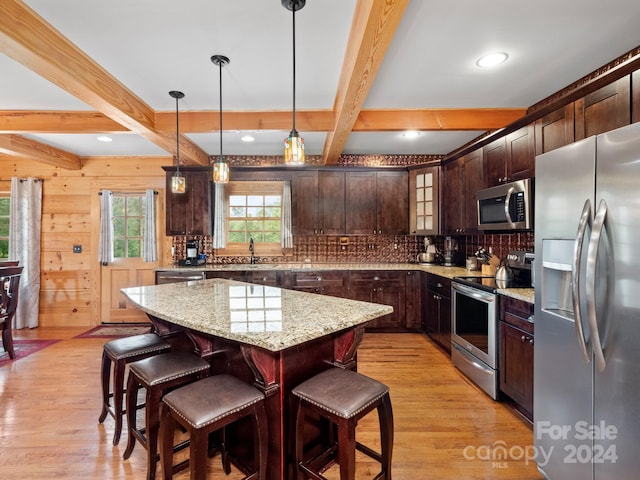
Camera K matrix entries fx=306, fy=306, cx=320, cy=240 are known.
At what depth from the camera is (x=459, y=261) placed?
441 centimetres

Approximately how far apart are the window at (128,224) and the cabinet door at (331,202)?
2723 mm

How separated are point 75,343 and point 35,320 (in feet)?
4.27

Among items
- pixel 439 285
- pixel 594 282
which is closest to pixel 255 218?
pixel 439 285

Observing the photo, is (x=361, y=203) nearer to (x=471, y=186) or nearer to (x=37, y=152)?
(x=471, y=186)

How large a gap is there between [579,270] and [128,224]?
5.30m

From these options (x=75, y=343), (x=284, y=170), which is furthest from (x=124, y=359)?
(x=284, y=170)

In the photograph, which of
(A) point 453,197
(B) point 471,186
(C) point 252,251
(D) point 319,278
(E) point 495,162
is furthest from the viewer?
(C) point 252,251

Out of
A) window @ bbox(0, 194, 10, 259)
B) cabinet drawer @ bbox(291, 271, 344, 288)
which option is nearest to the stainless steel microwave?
cabinet drawer @ bbox(291, 271, 344, 288)

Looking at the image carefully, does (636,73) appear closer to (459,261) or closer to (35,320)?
Answer: (459,261)

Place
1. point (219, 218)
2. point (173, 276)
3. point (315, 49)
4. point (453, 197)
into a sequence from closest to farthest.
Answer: point (315, 49) → point (453, 197) → point (173, 276) → point (219, 218)

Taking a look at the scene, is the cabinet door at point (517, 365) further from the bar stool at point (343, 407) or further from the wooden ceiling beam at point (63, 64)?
the wooden ceiling beam at point (63, 64)

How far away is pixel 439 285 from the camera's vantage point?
141 inches

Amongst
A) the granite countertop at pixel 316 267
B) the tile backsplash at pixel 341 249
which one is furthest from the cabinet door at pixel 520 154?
the tile backsplash at pixel 341 249

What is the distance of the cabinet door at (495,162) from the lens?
9.77 ft
